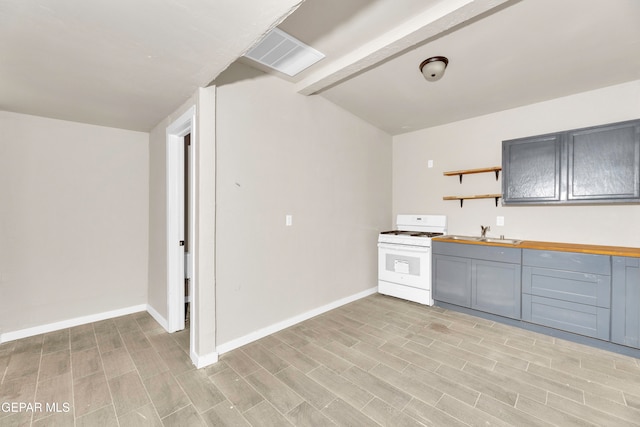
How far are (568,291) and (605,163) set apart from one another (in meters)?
1.30

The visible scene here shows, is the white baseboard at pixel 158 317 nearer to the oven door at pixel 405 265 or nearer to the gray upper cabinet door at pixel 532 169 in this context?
the oven door at pixel 405 265

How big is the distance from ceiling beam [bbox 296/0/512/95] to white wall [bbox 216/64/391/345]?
61 cm

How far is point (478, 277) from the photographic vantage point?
326 cm

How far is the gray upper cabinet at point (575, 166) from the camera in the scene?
2529 mm

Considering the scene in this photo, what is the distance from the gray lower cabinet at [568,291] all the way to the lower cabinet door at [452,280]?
0.57 m

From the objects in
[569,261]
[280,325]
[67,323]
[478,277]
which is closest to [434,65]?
[569,261]

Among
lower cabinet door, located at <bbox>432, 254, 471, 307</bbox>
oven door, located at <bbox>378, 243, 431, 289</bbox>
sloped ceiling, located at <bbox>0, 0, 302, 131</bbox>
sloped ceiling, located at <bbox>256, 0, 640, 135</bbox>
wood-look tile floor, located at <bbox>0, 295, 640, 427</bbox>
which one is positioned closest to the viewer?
sloped ceiling, located at <bbox>0, 0, 302, 131</bbox>

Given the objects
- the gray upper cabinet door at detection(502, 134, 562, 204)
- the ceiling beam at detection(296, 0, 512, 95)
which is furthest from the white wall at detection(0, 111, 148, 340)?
the gray upper cabinet door at detection(502, 134, 562, 204)

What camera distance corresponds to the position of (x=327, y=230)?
3.53 m

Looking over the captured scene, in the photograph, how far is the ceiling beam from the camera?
1757mm

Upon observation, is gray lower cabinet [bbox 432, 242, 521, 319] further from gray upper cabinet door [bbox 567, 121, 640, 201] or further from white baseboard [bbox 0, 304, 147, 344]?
white baseboard [bbox 0, 304, 147, 344]

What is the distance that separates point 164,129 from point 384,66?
8.15 ft

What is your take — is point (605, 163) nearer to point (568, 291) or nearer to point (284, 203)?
point (568, 291)

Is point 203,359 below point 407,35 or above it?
below
